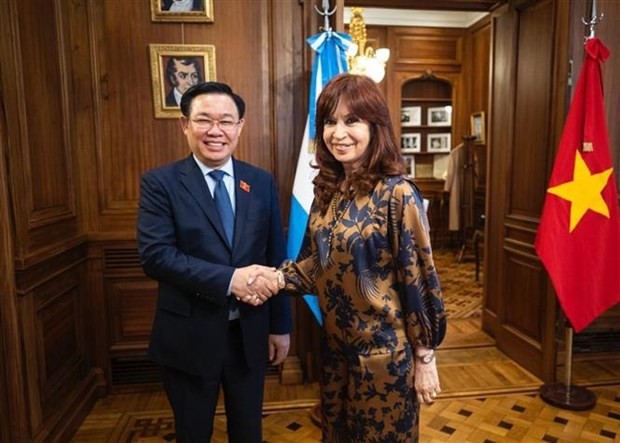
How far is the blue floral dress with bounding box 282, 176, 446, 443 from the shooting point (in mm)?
1258

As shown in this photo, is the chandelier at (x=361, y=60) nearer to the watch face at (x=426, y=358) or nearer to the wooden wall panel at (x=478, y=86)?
the wooden wall panel at (x=478, y=86)

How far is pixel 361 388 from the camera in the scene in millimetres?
1294

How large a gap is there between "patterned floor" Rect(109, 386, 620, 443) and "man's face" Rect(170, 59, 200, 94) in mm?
1777

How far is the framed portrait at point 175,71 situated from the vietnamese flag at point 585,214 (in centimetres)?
194

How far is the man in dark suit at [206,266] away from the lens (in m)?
1.42

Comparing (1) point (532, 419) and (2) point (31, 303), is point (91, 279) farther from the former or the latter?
(1) point (532, 419)

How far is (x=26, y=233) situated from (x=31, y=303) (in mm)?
302

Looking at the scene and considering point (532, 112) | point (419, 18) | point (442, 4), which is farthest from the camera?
point (419, 18)

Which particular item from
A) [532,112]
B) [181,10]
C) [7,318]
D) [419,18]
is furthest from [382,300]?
[419,18]

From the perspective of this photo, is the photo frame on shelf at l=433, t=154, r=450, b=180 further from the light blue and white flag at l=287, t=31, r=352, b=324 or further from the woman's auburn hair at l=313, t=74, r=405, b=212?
the woman's auburn hair at l=313, t=74, r=405, b=212

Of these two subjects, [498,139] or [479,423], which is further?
[498,139]

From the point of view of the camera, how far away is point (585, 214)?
246 centimetres

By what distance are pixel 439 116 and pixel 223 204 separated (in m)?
5.99

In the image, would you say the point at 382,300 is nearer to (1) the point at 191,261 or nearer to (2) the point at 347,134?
(2) the point at 347,134
